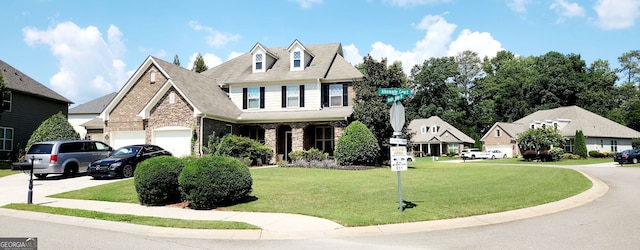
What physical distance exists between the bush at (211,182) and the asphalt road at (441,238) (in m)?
2.68

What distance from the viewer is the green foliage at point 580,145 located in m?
46.2

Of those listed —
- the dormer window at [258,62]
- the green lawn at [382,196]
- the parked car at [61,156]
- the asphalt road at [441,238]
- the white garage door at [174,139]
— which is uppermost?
the dormer window at [258,62]

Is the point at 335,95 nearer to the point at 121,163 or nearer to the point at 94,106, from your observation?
the point at 121,163

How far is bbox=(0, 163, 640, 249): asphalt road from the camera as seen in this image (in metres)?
6.96

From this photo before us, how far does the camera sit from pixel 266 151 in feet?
86.8

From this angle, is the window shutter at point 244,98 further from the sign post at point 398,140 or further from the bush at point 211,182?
the sign post at point 398,140

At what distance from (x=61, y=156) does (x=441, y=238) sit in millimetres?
17827

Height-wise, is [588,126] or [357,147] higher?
[588,126]

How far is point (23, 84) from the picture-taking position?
31938mm

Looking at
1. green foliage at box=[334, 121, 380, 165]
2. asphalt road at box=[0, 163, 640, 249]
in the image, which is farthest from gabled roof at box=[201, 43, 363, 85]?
asphalt road at box=[0, 163, 640, 249]

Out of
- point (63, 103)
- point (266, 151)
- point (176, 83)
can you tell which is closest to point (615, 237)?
point (266, 151)

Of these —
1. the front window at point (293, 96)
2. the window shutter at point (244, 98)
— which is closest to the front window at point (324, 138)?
the front window at point (293, 96)

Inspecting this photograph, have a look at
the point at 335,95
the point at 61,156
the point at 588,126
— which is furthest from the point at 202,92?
the point at 588,126

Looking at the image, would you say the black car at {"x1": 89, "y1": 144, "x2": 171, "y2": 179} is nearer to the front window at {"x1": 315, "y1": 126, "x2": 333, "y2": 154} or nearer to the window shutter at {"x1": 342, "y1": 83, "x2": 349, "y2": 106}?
the front window at {"x1": 315, "y1": 126, "x2": 333, "y2": 154}
